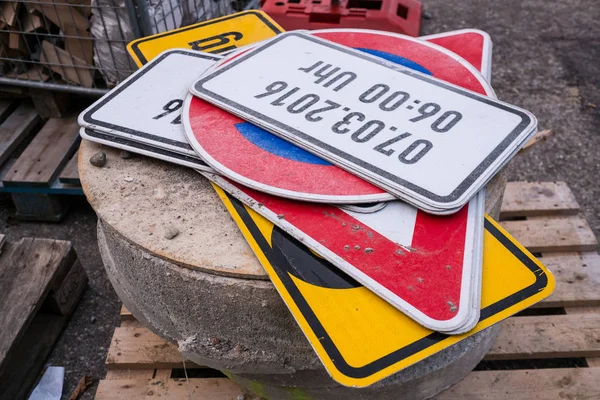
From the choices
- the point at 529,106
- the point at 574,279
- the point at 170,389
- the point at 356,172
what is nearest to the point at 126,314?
the point at 170,389

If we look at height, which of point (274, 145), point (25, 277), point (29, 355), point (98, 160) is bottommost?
point (29, 355)

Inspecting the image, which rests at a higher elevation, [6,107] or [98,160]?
[98,160]

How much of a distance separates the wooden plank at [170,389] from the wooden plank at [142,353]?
6 centimetres

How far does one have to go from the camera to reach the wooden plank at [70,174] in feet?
9.05

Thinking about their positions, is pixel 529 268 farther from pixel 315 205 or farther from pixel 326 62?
pixel 326 62

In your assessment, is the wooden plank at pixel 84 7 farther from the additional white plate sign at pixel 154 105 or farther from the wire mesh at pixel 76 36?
the additional white plate sign at pixel 154 105

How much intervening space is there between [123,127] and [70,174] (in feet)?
4.37

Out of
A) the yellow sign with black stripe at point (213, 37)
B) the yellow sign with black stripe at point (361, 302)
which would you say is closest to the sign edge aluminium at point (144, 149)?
the yellow sign with black stripe at point (361, 302)

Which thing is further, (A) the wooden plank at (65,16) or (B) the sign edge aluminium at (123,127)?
(A) the wooden plank at (65,16)

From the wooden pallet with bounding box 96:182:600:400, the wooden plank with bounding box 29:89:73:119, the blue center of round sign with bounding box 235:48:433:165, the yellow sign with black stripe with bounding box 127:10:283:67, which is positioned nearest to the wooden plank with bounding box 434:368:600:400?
the wooden pallet with bounding box 96:182:600:400

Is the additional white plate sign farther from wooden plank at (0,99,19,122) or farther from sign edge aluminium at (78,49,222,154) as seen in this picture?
wooden plank at (0,99,19,122)

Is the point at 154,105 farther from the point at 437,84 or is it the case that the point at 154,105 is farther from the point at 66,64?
the point at 66,64

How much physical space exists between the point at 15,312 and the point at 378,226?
1.64 metres

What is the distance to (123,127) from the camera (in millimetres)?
1625
